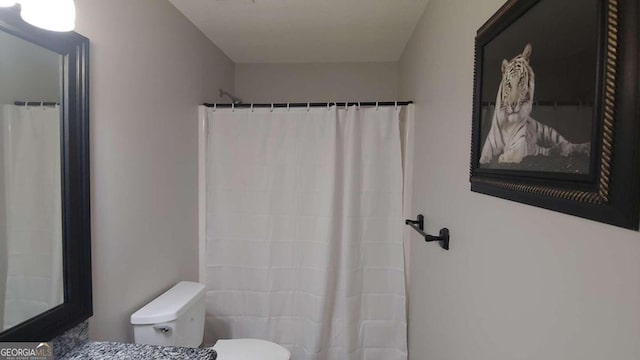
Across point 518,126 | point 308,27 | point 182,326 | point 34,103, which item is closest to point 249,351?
point 182,326

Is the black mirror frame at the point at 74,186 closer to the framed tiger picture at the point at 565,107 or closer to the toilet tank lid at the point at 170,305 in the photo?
the toilet tank lid at the point at 170,305

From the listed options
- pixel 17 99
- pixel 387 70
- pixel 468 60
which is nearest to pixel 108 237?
pixel 17 99

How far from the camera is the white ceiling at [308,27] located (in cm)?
167

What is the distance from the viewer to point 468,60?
104 centimetres

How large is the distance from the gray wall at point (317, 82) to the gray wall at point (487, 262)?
2.43 ft

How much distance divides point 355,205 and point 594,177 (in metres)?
1.52

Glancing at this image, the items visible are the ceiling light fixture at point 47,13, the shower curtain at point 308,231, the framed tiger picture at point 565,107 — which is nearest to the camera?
the framed tiger picture at point 565,107

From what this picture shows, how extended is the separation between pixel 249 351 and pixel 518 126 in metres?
1.65

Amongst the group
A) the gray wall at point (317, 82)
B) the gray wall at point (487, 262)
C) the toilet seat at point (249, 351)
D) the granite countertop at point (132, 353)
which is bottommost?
the toilet seat at point (249, 351)

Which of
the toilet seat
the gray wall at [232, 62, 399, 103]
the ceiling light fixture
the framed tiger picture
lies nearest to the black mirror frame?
the ceiling light fixture

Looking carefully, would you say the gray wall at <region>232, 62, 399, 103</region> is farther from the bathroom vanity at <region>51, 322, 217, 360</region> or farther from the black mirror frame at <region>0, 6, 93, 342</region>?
the bathroom vanity at <region>51, 322, 217, 360</region>

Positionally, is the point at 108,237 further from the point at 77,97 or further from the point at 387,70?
the point at 387,70

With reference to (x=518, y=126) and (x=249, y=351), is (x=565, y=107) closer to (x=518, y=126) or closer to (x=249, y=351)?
(x=518, y=126)

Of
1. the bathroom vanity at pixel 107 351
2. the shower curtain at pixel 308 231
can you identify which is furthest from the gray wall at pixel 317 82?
the bathroom vanity at pixel 107 351
